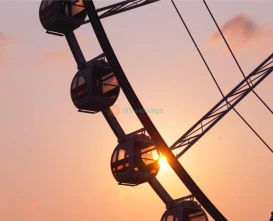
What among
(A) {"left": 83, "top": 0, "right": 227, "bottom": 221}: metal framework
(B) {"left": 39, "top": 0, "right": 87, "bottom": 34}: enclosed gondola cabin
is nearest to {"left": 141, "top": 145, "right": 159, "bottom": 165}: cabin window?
(A) {"left": 83, "top": 0, "right": 227, "bottom": 221}: metal framework

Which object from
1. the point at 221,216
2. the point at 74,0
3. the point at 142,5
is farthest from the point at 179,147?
the point at 74,0

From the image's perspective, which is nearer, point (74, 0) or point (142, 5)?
point (142, 5)

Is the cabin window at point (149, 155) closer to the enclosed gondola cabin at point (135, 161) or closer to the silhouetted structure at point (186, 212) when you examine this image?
the enclosed gondola cabin at point (135, 161)

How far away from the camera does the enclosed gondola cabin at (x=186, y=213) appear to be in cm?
2750

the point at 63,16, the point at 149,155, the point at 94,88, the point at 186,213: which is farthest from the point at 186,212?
the point at 63,16

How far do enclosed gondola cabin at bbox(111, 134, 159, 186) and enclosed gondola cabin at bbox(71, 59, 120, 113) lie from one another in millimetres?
1950

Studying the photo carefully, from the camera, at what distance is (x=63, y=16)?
2681 cm

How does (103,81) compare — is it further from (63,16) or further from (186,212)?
(186,212)

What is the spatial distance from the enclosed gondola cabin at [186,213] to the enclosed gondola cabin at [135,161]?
2114 millimetres

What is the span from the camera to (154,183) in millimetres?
27703

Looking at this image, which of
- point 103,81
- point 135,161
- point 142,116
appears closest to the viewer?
point 142,116

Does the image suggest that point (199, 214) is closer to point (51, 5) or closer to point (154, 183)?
point (154, 183)

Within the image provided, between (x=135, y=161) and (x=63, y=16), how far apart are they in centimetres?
674

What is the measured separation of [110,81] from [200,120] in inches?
164
